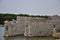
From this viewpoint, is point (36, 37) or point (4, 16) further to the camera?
point (4, 16)

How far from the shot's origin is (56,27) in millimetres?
11422

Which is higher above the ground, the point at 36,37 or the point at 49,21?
the point at 49,21

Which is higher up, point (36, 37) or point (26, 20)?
point (26, 20)

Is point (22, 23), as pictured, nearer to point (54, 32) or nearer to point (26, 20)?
point (26, 20)

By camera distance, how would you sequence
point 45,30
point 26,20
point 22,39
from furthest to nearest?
point 26,20 → point 45,30 → point 22,39

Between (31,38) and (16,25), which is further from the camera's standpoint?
(16,25)

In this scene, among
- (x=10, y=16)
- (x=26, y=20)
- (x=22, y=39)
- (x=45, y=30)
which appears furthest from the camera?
(x=10, y=16)

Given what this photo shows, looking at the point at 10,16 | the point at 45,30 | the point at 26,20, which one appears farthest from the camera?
the point at 10,16

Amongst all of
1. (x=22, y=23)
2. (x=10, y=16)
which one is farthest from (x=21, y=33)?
(x=10, y=16)

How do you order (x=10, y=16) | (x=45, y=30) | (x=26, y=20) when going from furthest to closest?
1. (x=10, y=16)
2. (x=26, y=20)
3. (x=45, y=30)

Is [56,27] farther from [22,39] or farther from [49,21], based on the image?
[22,39]

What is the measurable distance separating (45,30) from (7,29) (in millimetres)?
2223

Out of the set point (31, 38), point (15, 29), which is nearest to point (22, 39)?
point (31, 38)

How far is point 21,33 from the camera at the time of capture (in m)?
12.4
